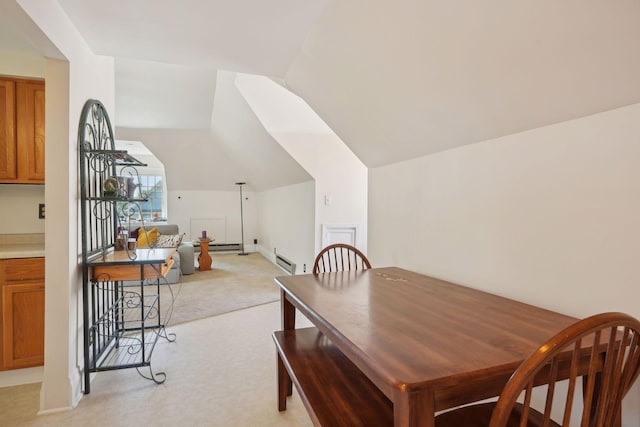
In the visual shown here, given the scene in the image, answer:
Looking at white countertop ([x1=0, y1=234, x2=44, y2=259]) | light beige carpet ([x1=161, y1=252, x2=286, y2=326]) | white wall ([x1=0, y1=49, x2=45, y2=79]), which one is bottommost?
light beige carpet ([x1=161, y1=252, x2=286, y2=326])

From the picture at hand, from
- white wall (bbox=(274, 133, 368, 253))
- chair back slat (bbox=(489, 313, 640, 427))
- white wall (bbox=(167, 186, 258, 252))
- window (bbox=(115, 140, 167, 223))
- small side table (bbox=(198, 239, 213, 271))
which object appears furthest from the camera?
white wall (bbox=(167, 186, 258, 252))

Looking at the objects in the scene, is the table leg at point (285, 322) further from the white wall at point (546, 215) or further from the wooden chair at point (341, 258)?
the white wall at point (546, 215)

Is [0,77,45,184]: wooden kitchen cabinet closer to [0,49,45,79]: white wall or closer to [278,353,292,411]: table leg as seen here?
[0,49,45,79]: white wall

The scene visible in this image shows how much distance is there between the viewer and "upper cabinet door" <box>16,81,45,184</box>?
2217 mm

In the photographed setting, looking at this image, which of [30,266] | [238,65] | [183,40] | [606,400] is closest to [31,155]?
[30,266]

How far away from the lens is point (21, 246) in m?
2.34

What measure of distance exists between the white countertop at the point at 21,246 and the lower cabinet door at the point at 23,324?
185 millimetres

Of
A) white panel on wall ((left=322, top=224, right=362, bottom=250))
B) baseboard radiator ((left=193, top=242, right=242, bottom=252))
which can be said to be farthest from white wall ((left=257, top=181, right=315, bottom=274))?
baseboard radiator ((left=193, top=242, right=242, bottom=252))

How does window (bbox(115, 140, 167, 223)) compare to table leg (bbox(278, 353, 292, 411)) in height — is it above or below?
above

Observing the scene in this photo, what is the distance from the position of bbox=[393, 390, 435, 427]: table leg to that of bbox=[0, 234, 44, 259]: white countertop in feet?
7.85

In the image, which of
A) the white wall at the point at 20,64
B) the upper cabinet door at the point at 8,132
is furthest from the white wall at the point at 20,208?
the white wall at the point at 20,64

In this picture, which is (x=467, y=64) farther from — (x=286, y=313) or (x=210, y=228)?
(x=210, y=228)

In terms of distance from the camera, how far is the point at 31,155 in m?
2.25

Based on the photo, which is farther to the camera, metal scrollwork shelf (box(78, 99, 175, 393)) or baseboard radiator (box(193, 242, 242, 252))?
baseboard radiator (box(193, 242, 242, 252))
